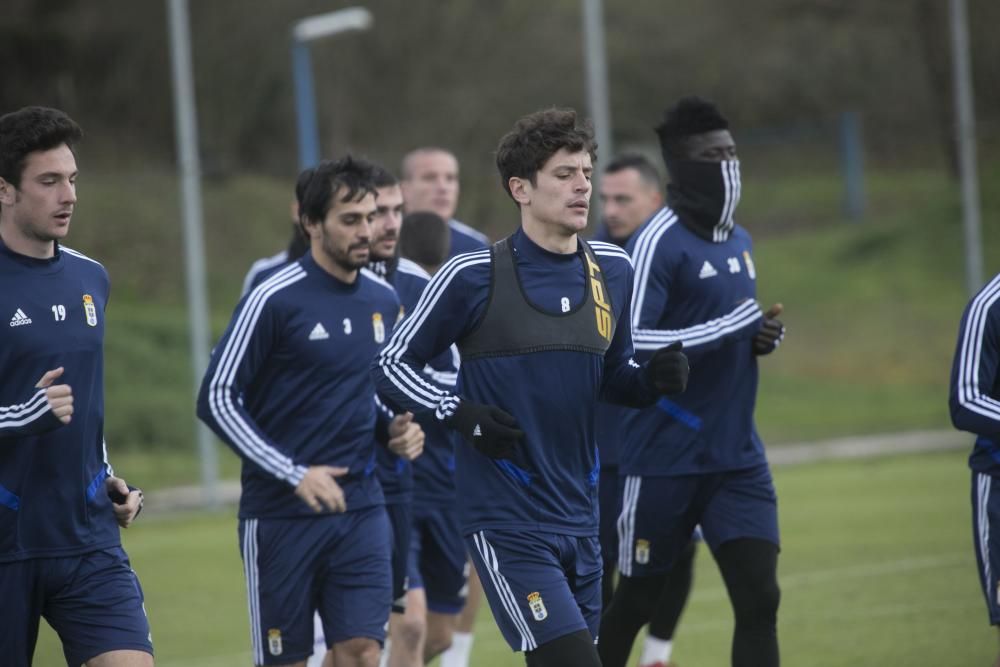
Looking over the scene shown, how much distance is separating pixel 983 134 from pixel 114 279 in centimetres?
1292

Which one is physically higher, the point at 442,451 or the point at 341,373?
the point at 341,373

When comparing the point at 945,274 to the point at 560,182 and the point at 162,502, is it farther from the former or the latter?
the point at 560,182

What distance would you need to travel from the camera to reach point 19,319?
5293 mm

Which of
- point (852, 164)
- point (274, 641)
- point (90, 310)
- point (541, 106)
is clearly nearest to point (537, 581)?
point (274, 641)

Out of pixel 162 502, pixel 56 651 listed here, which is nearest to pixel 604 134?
pixel 162 502

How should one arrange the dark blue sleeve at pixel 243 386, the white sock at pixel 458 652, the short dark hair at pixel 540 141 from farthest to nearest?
the white sock at pixel 458 652 < the dark blue sleeve at pixel 243 386 < the short dark hair at pixel 540 141

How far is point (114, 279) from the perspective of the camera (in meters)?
21.5

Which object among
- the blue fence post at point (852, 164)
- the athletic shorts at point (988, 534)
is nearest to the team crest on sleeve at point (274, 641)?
the athletic shorts at point (988, 534)

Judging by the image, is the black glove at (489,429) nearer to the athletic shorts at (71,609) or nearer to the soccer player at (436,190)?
the athletic shorts at (71,609)

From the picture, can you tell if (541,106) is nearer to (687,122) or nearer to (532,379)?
(687,122)

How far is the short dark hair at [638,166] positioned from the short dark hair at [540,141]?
Answer: 10.7 feet

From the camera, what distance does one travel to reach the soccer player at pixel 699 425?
22.0 feet

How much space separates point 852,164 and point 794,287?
2.70 meters

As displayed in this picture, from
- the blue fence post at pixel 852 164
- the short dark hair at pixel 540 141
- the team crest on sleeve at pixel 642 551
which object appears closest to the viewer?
the short dark hair at pixel 540 141
